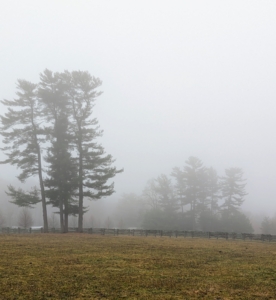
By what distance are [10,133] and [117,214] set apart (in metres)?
49.2

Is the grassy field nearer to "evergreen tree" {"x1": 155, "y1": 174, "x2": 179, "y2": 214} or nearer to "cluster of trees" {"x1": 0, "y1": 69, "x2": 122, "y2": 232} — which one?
"cluster of trees" {"x1": 0, "y1": 69, "x2": 122, "y2": 232}

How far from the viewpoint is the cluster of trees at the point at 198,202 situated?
183ft

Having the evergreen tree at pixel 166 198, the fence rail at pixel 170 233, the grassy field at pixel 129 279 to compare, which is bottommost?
the fence rail at pixel 170 233

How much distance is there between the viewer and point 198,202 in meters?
63.1

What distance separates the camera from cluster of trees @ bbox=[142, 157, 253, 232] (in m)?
55.7

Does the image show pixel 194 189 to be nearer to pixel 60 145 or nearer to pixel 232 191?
pixel 232 191

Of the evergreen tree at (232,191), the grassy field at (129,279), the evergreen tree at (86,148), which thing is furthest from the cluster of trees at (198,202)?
the grassy field at (129,279)

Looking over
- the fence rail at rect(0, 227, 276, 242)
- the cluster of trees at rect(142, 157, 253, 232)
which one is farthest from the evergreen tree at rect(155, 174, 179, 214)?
the fence rail at rect(0, 227, 276, 242)

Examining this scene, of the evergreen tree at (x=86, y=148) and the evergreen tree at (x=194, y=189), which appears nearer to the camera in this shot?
the evergreen tree at (x=86, y=148)

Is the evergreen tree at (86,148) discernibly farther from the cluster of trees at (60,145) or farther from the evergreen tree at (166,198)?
the evergreen tree at (166,198)

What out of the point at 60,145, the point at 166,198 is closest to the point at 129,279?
the point at 60,145

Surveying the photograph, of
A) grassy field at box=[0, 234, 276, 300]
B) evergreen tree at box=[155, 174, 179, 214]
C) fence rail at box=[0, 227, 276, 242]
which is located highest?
evergreen tree at box=[155, 174, 179, 214]

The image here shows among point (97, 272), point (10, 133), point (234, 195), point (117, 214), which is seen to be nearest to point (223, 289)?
point (97, 272)

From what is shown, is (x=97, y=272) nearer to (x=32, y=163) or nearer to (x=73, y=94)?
(x=32, y=163)
